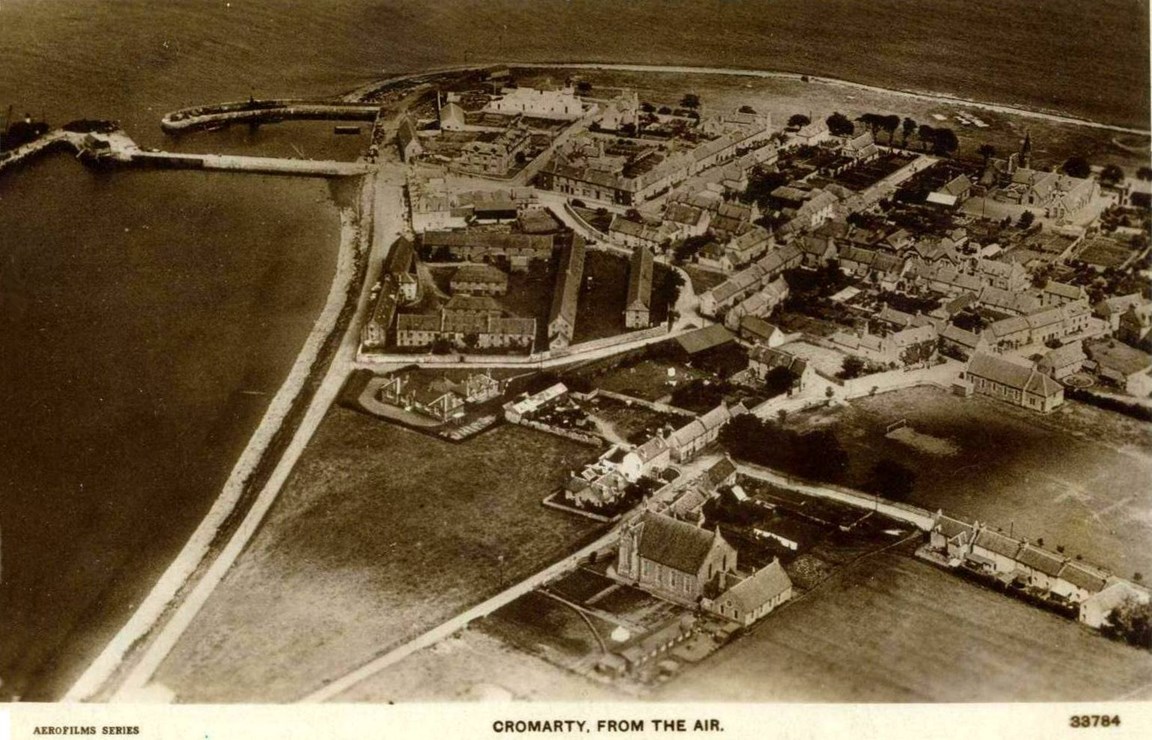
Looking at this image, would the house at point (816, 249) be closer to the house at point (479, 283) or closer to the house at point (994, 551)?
the house at point (479, 283)

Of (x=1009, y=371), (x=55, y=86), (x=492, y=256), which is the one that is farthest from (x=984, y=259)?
(x=55, y=86)

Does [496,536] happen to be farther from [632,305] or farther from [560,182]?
[560,182]

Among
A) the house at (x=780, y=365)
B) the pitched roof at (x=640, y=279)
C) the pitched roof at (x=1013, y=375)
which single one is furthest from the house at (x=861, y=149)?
the pitched roof at (x=1013, y=375)

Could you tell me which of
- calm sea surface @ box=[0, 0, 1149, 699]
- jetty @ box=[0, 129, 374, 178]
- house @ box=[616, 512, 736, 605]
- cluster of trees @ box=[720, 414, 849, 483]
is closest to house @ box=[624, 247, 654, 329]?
cluster of trees @ box=[720, 414, 849, 483]

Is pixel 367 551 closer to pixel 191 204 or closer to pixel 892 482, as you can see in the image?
pixel 892 482

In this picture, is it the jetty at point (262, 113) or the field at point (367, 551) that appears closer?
the field at point (367, 551)

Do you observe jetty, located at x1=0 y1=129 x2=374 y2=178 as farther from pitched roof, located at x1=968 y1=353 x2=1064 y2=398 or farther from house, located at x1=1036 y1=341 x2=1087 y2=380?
house, located at x1=1036 y1=341 x2=1087 y2=380
